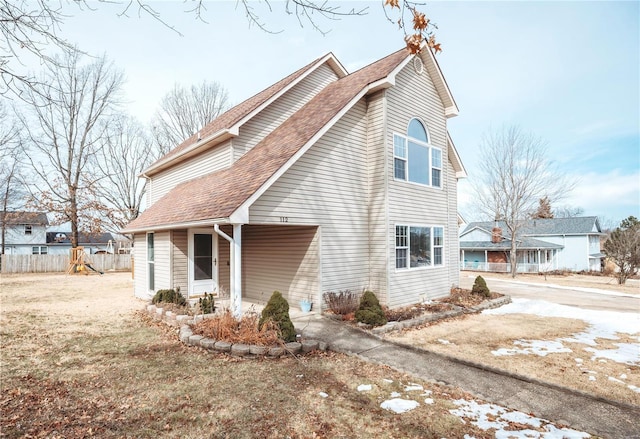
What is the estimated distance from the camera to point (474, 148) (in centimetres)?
2902

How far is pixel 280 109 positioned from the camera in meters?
12.3

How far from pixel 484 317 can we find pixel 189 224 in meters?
8.97

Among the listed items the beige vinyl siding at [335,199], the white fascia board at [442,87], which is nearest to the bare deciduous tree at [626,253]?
the white fascia board at [442,87]

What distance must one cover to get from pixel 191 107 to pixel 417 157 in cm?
2626

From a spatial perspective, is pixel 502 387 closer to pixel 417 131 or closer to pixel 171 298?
pixel 171 298

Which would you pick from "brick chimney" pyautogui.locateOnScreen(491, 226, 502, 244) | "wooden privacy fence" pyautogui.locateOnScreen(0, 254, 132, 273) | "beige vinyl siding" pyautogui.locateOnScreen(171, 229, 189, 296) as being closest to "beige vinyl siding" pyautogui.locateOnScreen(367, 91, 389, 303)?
"beige vinyl siding" pyautogui.locateOnScreen(171, 229, 189, 296)

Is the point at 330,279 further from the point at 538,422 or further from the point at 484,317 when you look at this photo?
the point at 538,422

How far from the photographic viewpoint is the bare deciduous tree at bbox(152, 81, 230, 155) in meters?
31.2

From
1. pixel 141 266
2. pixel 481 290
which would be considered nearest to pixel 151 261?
pixel 141 266

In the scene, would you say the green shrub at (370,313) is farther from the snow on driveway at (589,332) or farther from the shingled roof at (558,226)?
the shingled roof at (558,226)

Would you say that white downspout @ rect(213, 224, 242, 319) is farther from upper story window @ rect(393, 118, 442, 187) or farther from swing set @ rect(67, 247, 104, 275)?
swing set @ rect(67, 247, 104, 275)

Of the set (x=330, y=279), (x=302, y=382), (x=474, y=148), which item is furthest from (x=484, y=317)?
(x=474, y=148)

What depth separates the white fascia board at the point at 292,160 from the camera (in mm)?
7344

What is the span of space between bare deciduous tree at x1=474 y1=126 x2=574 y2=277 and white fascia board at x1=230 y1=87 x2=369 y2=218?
21561 mm
